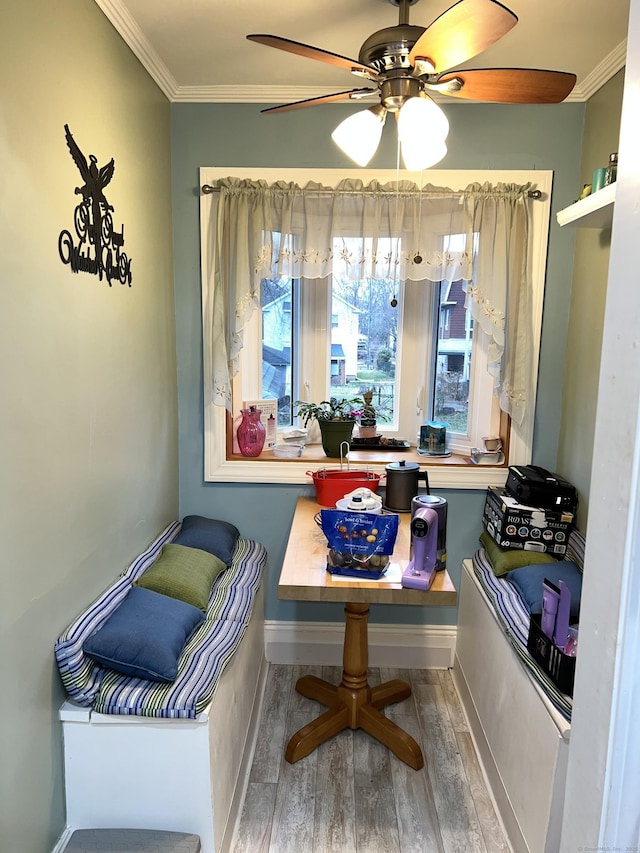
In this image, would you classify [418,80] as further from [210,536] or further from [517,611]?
[210,536]

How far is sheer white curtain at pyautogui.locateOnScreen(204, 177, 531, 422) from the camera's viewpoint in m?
2.49

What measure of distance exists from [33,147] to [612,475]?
57.9 inches

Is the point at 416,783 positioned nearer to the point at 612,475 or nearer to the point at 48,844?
the point at 48,844

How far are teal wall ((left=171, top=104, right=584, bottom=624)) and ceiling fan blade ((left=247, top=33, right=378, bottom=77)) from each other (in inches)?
38.8

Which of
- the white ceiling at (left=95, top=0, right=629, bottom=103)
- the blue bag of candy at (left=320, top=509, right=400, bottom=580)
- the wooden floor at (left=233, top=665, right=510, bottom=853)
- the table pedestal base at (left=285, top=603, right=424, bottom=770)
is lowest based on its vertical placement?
the wooden floor at (left=233, top=665, right=510, bottom=853)

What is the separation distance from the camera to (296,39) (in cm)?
210

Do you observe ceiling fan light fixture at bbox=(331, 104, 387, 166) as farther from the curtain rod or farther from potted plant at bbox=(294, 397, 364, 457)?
potted plant at bbox=(294, 397, 364, 457)

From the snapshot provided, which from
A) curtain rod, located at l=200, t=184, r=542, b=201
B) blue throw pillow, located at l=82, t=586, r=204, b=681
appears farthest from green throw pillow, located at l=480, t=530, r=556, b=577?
curtain rod, located at l=200, t=184, r=542, b=201

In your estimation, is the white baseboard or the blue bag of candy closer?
the blue bag of candy

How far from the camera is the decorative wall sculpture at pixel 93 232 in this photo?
5.42ft

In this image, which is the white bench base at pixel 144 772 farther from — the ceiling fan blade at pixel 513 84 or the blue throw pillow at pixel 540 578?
the ceiling fan blade at pixel 513 84

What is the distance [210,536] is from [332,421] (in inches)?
30.2

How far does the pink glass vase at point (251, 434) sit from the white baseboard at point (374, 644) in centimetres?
85

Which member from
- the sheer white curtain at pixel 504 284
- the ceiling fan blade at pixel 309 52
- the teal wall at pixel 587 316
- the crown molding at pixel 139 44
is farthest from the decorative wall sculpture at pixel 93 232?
the teal wall at pixel 587 316
